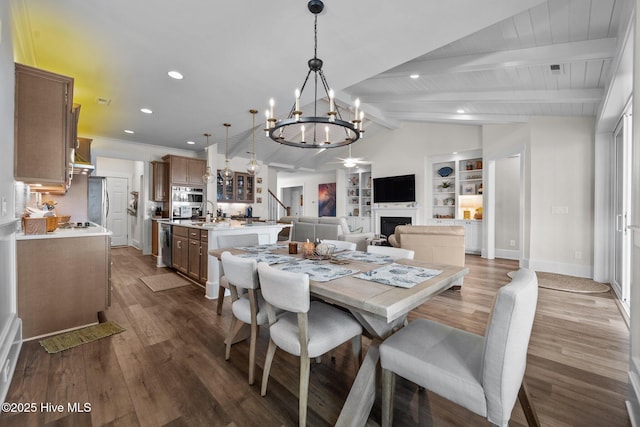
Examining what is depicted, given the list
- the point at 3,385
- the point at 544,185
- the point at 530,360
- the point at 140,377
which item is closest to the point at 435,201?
the point at 544,185

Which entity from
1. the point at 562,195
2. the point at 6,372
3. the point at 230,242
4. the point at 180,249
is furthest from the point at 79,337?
the point at 562,195

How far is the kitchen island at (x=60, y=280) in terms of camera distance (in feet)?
7.79

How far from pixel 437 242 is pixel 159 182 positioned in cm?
596

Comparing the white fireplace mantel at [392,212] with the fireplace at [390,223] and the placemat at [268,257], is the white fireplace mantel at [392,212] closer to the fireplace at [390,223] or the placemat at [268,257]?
the fireplace at [390,223]

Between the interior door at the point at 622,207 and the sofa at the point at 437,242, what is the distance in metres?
1.76

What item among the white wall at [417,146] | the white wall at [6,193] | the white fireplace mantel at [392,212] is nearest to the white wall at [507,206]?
the white wall at [417,146]

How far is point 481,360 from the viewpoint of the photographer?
4.03ft

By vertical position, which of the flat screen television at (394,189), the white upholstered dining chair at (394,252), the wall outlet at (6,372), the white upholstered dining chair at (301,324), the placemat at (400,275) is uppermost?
the flat screen television at (394,189)

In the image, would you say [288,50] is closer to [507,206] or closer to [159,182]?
[159,182]

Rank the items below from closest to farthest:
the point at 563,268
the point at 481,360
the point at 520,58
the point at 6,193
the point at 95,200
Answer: the point at 481,360, the point at 6,193, the point at 520,58, the point at 563,268, the point at 95,200

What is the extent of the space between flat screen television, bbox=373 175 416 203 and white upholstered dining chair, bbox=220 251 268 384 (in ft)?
20.4

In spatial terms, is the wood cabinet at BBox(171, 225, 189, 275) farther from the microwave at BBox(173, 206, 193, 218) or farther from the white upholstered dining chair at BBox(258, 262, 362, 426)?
the white upholstered dining chair at BBox(258, 262, 362, 426)

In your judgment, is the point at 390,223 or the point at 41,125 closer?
the point at 41,125

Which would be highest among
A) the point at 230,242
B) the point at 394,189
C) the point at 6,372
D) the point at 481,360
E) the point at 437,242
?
the point at 394,189
